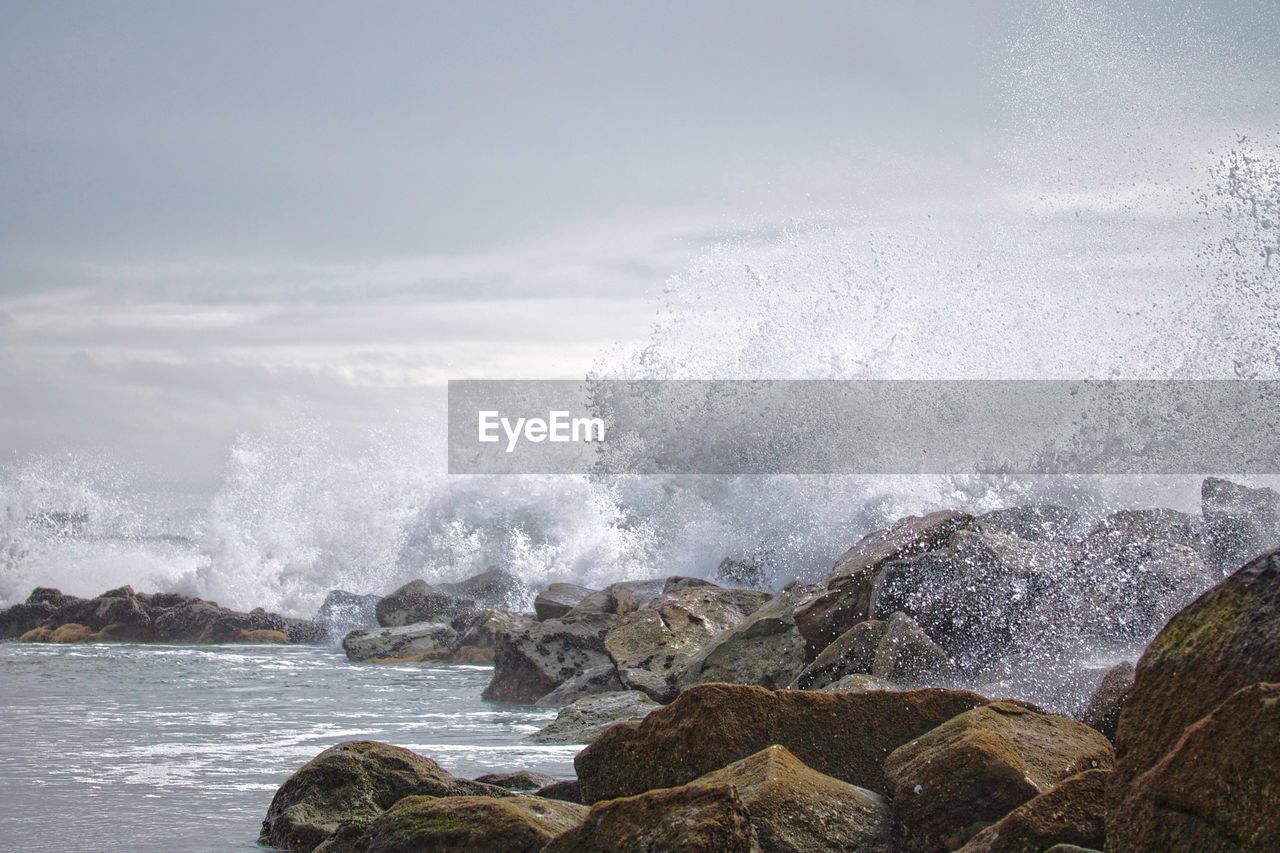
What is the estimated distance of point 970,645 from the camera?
645cm

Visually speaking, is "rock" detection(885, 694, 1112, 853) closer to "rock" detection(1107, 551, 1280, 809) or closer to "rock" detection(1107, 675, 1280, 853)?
"rock" detection(1107, 551, 1280, 809)

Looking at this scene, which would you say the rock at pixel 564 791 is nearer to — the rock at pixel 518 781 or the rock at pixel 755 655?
the rock at pixel 518 781

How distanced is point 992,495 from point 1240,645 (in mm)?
12910

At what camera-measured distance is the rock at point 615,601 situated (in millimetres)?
10445

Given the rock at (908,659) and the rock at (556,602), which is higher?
the rock at (908,659)

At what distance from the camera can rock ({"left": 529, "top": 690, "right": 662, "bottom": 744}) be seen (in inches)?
278

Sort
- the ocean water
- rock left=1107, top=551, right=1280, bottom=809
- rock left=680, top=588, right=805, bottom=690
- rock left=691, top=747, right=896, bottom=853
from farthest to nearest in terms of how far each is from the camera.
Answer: rock left=680, top=588, right=805, bottom=690, the ocean water, rock left=691, top=747, right=896, bottom=853, rock left=1107, top=551, right=1280, bottom=809

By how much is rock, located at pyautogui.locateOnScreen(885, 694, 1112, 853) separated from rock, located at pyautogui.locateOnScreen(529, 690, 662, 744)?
11.2 feet

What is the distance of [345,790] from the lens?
15.5 feet

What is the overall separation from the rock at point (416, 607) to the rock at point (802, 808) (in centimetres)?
1151

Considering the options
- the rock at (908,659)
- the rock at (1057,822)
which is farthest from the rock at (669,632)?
the rock at (1057,822)

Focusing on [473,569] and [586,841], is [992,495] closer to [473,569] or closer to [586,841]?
[473,569]

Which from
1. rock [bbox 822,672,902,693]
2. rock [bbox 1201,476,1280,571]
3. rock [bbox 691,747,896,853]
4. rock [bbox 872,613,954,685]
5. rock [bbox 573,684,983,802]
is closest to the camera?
rock [bbox 691,747,896,853]

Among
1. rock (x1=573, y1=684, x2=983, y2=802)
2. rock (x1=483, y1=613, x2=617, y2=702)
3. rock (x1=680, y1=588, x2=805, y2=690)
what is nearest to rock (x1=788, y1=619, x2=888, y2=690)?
rock (x1=680, y1=588, x2=805, y2=690)
